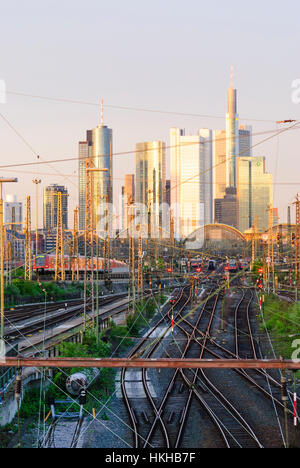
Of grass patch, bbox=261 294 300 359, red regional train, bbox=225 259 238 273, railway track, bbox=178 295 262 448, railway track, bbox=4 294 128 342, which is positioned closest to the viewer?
railway track, bbox=178 295 262 448

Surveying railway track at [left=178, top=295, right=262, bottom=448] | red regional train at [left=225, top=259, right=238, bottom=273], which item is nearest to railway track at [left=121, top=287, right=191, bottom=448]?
railway track at [left=178, top=295, right=262, bottom=448]

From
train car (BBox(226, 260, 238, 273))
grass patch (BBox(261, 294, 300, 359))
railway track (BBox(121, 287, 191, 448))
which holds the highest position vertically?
train car (BBox(226, 260, 238, 273))

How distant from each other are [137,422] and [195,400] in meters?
2.83

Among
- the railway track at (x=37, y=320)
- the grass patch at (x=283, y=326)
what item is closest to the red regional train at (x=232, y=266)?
the railway track at (x=37, y=320)

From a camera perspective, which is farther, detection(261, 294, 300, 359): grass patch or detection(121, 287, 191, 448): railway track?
detection(261, 294, 300, 359): grass patch

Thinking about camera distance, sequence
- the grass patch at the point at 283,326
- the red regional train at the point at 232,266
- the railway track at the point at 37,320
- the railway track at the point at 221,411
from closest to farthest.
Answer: the railway track at the point at 221,411 < the grass patch at the point at 283,326 < the railway track at the point at 37,320 < the red regional train at the point at 232,266

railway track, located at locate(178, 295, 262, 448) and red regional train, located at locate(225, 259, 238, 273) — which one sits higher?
red regional train, located at locate(225, 259, 238, 273)

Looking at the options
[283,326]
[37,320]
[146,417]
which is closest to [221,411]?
[146,417]

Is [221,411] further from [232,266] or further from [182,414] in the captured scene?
[232,266]

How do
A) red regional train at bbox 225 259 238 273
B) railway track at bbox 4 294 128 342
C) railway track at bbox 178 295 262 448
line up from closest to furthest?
1. railway track at bbox 178 295 262 448
2. railway track at bbox 4 294 128 342
3. red regional train at bbox 225 259 238 273

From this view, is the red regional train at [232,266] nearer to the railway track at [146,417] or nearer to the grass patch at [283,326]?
the grass patch at [283,326]

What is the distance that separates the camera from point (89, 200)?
25.1 m

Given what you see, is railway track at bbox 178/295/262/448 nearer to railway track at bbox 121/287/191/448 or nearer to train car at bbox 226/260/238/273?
railway track at bbox 121/287/191/448
